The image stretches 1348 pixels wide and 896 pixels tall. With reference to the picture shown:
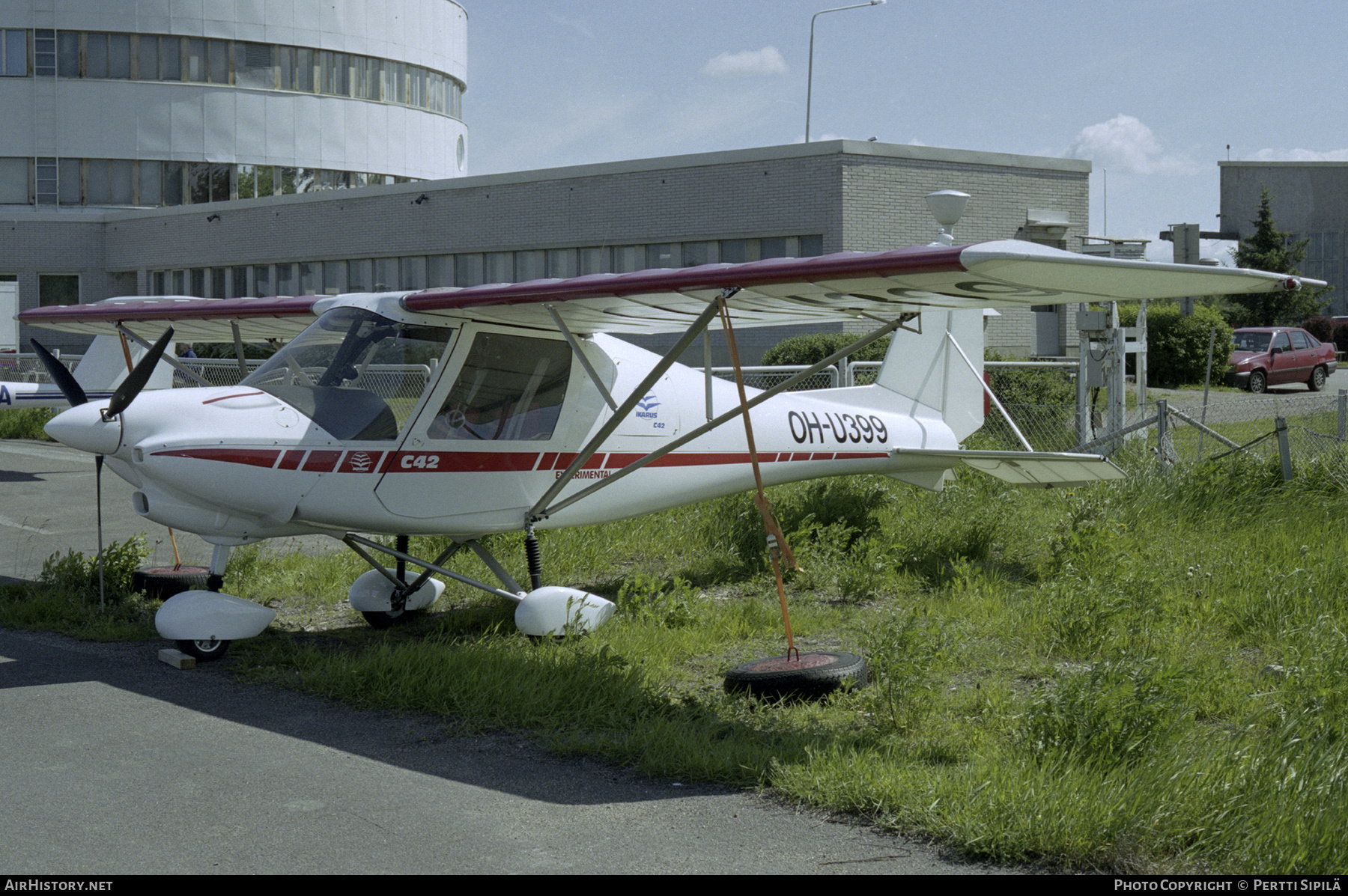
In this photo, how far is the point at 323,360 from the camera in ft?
23.9

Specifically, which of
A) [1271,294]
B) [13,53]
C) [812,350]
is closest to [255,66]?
[13,53]

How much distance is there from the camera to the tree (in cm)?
4941

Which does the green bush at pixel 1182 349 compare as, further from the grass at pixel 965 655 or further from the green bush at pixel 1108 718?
the green bush at pixel 1108 718

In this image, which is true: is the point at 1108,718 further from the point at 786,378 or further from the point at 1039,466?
the point at 786,378

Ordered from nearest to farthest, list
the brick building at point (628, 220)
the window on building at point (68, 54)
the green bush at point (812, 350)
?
the green bush at point (812, 350) → the brick building at point (628, 220) → the window on building at point (68, 54)

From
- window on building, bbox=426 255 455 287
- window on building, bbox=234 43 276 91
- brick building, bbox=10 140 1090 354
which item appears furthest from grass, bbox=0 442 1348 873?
window on building, bbox=234 43 276 91

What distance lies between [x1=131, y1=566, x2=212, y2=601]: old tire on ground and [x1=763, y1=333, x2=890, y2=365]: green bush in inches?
535

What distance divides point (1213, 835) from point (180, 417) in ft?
17.8

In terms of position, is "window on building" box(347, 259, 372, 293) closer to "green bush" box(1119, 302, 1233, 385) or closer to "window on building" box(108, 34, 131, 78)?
"window on building" box(108, 34, 131, 78)

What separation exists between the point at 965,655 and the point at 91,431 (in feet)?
16.3

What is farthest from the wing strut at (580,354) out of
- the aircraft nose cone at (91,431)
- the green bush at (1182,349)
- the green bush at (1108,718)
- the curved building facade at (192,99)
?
the curved building facade at (192,99)

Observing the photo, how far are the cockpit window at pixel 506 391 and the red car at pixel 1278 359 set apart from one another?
26747 mm

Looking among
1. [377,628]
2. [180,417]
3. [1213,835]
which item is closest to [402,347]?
[180,417]

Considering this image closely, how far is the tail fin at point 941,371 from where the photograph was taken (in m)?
10.2
